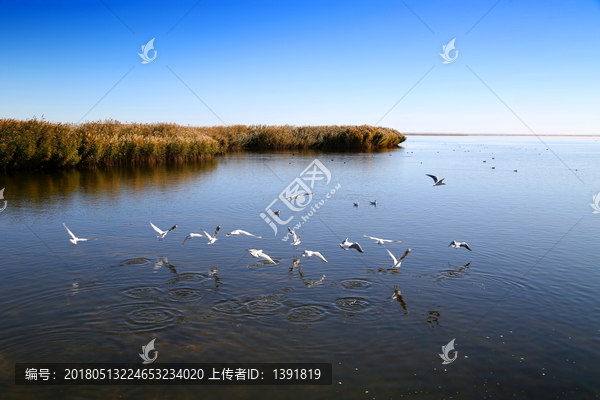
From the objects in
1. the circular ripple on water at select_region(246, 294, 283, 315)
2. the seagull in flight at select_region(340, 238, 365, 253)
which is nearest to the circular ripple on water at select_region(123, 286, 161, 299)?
the circular ripple on water at select_region(246, 294, 283, 315)

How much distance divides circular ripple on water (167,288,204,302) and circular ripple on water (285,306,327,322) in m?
2.10

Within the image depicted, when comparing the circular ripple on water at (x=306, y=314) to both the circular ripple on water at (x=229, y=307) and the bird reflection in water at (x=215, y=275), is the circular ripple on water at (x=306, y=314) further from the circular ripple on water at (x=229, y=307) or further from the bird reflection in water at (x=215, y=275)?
the bird reflection in water at (x=215, y=275)

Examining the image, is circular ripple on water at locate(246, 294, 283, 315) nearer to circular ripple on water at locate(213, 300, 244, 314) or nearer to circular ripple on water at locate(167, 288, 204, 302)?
circular ripple on water at locate(213, 300, 244, 314)

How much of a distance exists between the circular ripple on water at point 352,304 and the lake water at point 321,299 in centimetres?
5

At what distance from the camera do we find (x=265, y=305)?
894 cm

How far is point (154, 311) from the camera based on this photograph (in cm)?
862

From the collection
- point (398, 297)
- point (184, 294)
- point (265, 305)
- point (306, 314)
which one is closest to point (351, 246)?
point (398, 297)

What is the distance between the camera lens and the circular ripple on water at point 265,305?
28.4ft

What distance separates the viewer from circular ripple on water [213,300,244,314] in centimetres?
866

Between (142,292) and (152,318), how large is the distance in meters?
1.39

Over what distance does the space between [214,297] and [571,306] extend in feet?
24.1

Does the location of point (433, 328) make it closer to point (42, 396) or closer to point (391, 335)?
point (391, 335)

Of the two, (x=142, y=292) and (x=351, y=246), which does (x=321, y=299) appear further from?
(x=142, y=292)

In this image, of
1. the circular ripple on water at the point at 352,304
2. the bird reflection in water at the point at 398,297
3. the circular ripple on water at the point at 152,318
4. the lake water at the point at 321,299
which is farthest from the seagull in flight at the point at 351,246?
the circular ripple on water at the point at 152,318
